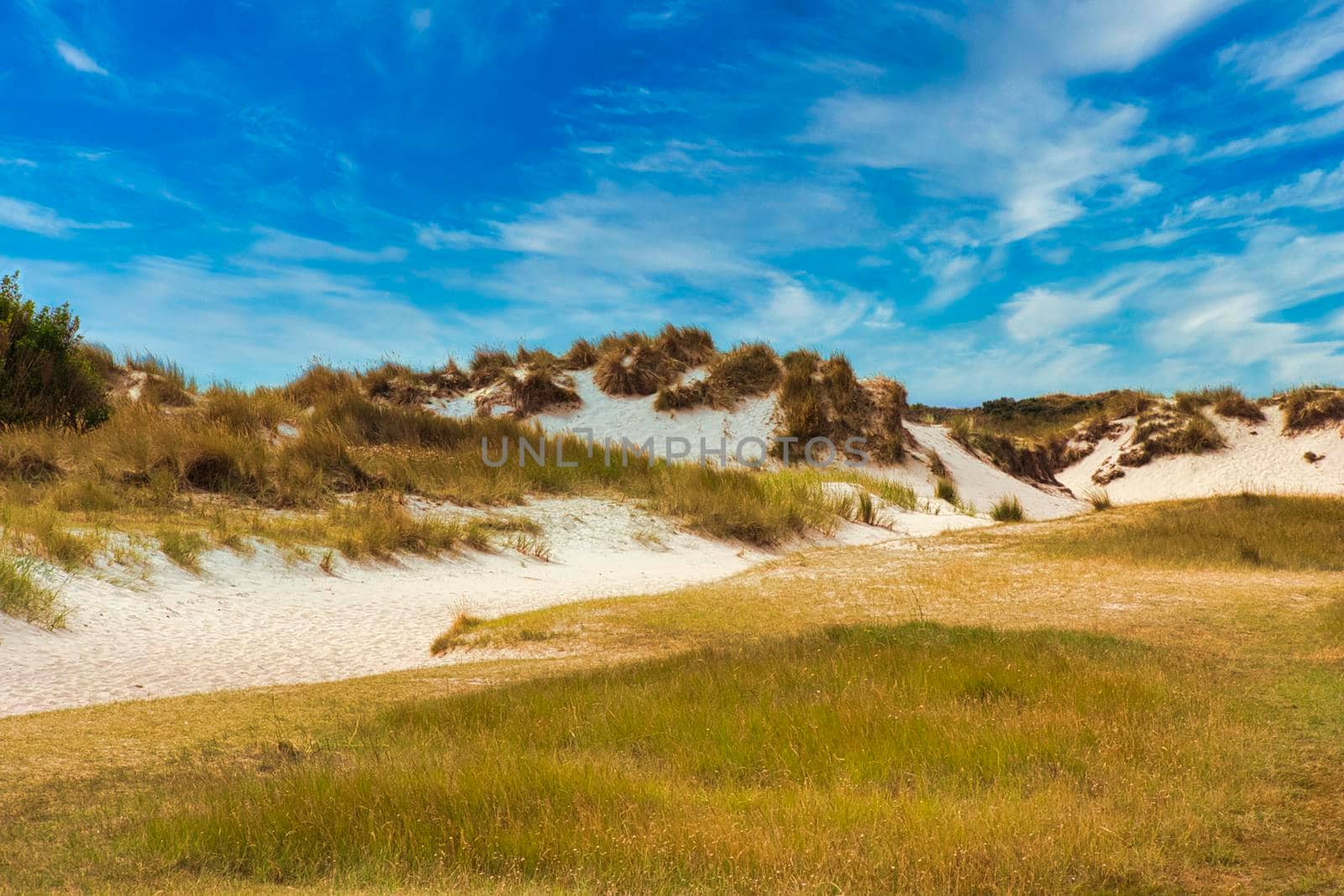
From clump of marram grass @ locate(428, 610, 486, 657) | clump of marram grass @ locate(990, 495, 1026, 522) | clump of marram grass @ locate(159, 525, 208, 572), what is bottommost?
clump of marram grass @ locate(428, 610, 486, 657)

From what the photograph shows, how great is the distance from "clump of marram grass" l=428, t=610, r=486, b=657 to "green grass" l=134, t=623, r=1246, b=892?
305cm

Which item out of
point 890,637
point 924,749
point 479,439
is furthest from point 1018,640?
point 479,439

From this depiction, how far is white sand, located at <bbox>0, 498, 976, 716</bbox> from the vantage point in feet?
23.6

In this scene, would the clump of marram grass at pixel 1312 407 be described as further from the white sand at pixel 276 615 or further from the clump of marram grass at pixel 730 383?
the white sand at pixel 276 615

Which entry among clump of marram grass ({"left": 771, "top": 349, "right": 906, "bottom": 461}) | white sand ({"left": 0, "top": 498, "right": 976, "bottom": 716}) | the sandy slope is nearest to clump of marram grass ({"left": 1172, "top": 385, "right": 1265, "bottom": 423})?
the sandy slope

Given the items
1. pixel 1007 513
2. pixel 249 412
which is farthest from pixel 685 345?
pixel 249 412

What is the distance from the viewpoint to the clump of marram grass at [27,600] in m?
7.96

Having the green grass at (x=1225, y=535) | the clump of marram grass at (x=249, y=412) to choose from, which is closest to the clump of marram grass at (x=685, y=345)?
the clump of marram grass at (x=249, y=412)

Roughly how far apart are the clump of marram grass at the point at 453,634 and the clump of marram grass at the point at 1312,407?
102ft

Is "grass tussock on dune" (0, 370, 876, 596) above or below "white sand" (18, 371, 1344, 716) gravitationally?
above

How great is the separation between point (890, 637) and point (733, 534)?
1056 cm

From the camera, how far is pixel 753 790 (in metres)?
3.72

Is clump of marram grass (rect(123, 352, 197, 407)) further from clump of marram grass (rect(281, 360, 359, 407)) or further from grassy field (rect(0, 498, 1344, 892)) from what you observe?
grassy field (rect(0, 498, 1344, 892))

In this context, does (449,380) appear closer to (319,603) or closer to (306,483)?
(306,483)
